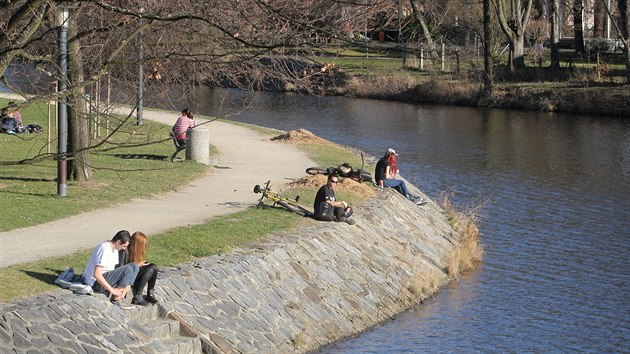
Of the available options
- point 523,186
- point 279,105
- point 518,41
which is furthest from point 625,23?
point 523,186

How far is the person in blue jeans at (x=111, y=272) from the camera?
640 inches

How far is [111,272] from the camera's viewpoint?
1636 cm

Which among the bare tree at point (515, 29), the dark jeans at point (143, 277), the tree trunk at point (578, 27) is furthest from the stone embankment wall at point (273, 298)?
the tree trunk at point (578, 27)

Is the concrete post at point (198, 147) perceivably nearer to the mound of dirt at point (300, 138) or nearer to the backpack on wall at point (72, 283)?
the mound of dirt at point (300, 138)

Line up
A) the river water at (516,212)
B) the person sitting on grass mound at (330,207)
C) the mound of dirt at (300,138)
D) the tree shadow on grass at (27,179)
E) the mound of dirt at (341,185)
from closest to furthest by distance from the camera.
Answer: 1. the river water at (516,212)
2. the person sitting on grass mound at (330,207)
3. the tree shadow on grass at (27,179)
4. the mound of dirt at (341,185)
5. the mound of dirt at (300,138)

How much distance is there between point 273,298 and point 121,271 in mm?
3600

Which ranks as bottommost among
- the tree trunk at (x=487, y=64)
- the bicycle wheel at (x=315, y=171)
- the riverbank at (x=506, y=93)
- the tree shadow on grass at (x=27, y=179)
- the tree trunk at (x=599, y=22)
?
the tree shadow on grass at (x=27, y=179)

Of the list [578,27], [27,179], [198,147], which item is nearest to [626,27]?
[578,27]

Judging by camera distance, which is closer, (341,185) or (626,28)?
(341,185)

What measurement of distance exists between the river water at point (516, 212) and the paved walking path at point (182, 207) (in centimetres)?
182

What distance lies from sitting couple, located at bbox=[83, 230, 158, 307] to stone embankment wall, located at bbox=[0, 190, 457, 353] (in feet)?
0.65

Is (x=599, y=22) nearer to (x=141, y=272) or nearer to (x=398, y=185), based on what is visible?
(x=398, y=185)

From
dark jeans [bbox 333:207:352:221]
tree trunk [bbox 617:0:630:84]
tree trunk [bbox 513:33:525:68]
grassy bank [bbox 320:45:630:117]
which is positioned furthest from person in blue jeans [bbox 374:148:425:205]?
tree trunk [bbox 513:33:525:68]

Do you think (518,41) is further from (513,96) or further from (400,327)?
(400,327)
